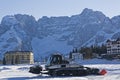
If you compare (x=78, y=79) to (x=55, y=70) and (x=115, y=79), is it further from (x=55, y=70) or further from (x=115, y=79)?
(x=55, y=70)

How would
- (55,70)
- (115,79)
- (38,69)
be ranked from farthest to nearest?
(38,69)
(55,70)
(115,79)

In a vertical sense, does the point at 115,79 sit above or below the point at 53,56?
below

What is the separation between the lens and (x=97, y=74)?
44.4 meters

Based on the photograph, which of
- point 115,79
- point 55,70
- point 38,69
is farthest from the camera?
point 38,69

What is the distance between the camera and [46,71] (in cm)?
4650

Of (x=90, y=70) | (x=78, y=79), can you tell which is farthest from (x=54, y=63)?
(x=78, y=79)

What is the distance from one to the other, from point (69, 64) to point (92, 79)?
7446 mm

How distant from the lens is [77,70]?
43.9 meters

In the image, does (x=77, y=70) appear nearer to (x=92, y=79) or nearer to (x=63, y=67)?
(x=63, y=67)

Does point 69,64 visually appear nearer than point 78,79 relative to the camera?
No

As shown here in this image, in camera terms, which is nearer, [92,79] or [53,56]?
[92,79]

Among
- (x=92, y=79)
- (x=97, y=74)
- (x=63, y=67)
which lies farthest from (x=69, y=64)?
(x=92, y=79)

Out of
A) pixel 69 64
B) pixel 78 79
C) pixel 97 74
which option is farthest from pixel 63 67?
pixel 78 79

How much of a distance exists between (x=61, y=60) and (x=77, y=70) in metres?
2.26
